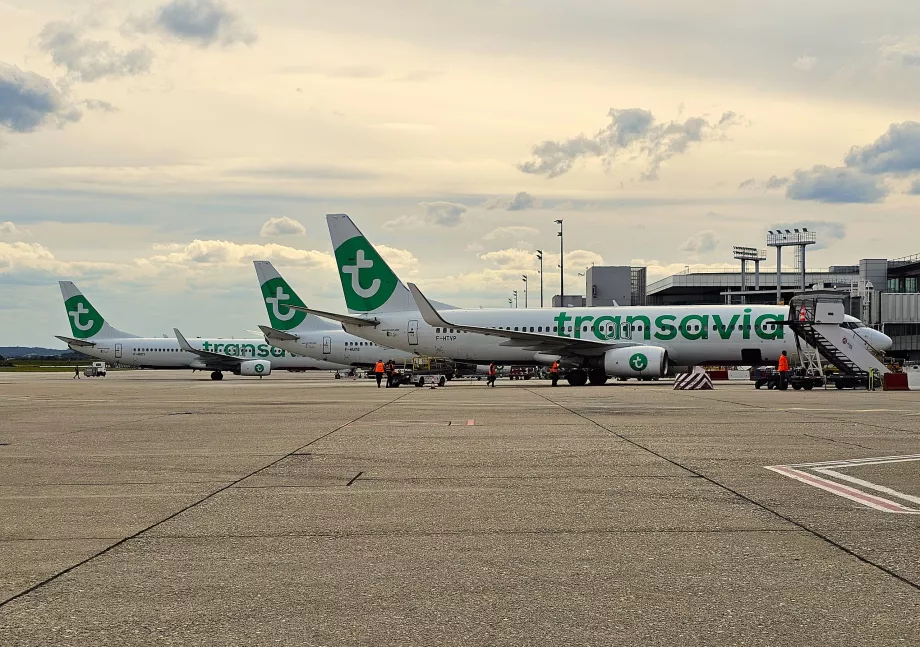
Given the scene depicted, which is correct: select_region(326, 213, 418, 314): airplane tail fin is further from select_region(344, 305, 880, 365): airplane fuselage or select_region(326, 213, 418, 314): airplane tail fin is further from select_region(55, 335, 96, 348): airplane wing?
select_region(55, 335, 96, 348): airplane wing

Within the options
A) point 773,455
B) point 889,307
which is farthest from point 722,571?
point 889,307

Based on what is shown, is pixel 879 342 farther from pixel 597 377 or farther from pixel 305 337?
pixel 305 337

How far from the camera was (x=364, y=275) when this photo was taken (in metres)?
52.2

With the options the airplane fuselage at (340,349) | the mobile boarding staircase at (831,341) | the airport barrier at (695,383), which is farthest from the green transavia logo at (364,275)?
the mobile boarding staircase at (831,341)

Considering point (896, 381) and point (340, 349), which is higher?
point (340, 349)

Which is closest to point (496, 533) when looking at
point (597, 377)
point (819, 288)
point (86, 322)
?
point (597, 377)

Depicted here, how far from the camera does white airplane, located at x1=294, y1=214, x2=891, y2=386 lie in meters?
44.8

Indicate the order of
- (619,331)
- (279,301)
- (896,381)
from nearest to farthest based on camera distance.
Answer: (896,381) → (619,331) → (279,301)

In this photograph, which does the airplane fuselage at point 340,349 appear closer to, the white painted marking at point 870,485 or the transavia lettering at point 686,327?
the transavia lettering at point 686,327

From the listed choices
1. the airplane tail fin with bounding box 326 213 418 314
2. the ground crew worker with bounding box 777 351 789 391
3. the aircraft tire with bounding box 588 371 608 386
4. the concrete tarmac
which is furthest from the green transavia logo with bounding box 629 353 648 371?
the concrete tarmac

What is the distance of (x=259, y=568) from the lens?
6.90 meters

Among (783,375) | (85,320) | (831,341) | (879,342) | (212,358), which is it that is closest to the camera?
(783,375)

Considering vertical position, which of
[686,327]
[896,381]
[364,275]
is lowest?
[896,381]

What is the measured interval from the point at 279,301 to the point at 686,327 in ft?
112
